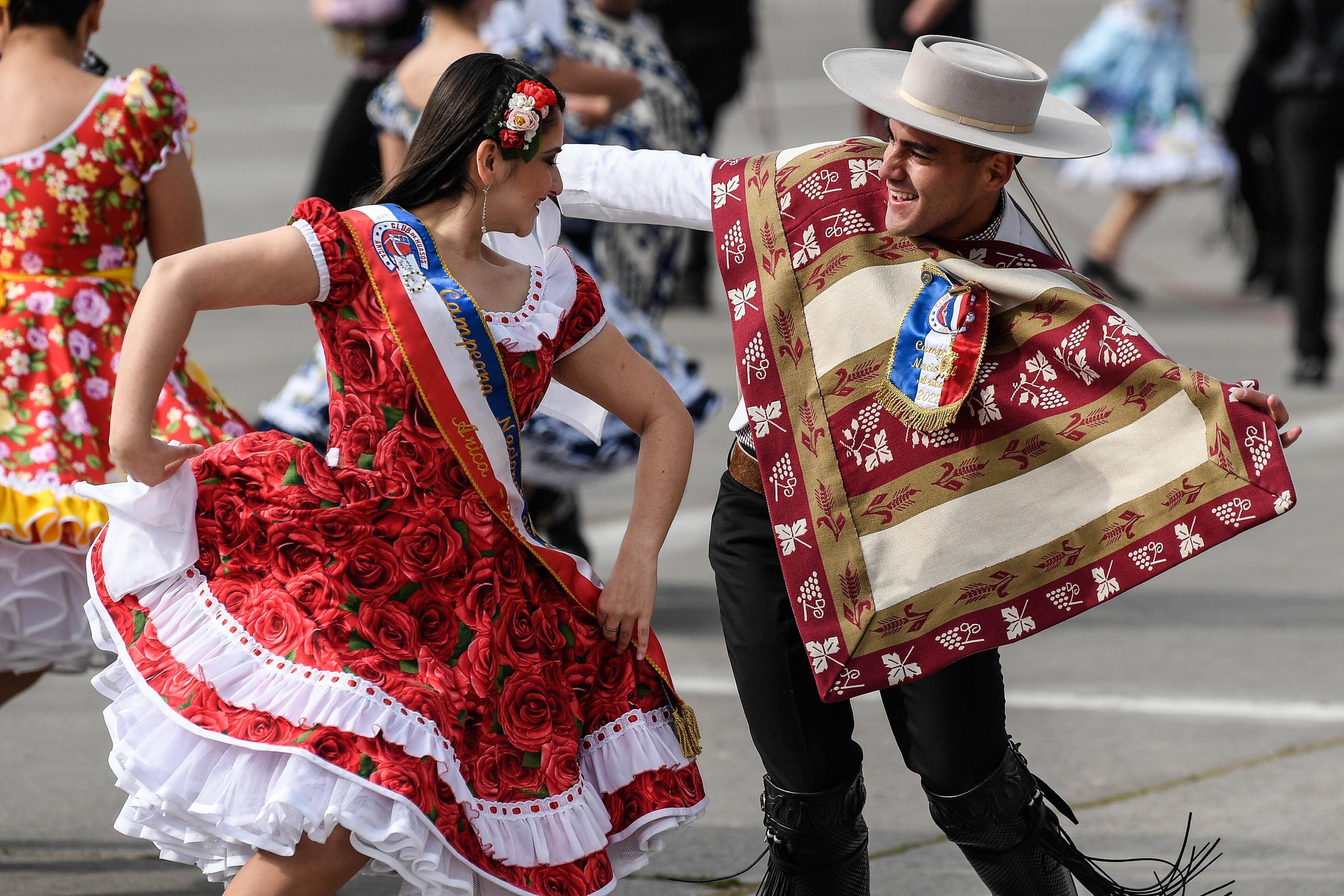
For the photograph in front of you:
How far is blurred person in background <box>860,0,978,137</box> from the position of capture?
30.2 ft

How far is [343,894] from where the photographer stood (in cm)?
365

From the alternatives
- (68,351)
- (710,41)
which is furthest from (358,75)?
(710,41)

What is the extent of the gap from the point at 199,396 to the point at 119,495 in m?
1.09

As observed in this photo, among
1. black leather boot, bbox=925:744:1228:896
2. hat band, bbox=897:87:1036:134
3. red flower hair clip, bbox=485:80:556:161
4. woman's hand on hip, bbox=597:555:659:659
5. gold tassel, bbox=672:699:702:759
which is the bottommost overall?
black leather boot, bbox=925:744:1228:896

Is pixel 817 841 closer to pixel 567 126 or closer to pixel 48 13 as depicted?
pixel 48 13

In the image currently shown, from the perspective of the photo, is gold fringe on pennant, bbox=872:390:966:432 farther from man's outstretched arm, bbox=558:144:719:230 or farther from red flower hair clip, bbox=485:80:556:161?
red flower hair clip, bbox=485:80:556:161

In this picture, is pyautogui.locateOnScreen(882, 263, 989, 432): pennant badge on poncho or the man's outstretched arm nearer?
pyautogui.locateOnScreen(882, 263, 989, 432): pennant badge on poncho

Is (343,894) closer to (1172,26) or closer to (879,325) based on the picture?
(879,325)

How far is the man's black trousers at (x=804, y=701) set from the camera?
297 centimetres

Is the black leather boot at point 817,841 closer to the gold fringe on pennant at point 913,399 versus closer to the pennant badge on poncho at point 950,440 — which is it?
the pennant badge on poncho at point 950,440

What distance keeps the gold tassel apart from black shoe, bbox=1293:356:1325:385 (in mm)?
6291

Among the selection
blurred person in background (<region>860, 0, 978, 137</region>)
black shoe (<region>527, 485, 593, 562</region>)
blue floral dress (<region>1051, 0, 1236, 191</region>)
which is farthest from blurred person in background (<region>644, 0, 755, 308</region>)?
black shoe (<region>527, 485, 593, 562</region>)

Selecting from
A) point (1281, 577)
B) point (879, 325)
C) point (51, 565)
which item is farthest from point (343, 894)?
point (1281, 577)

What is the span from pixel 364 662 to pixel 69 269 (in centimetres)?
159
